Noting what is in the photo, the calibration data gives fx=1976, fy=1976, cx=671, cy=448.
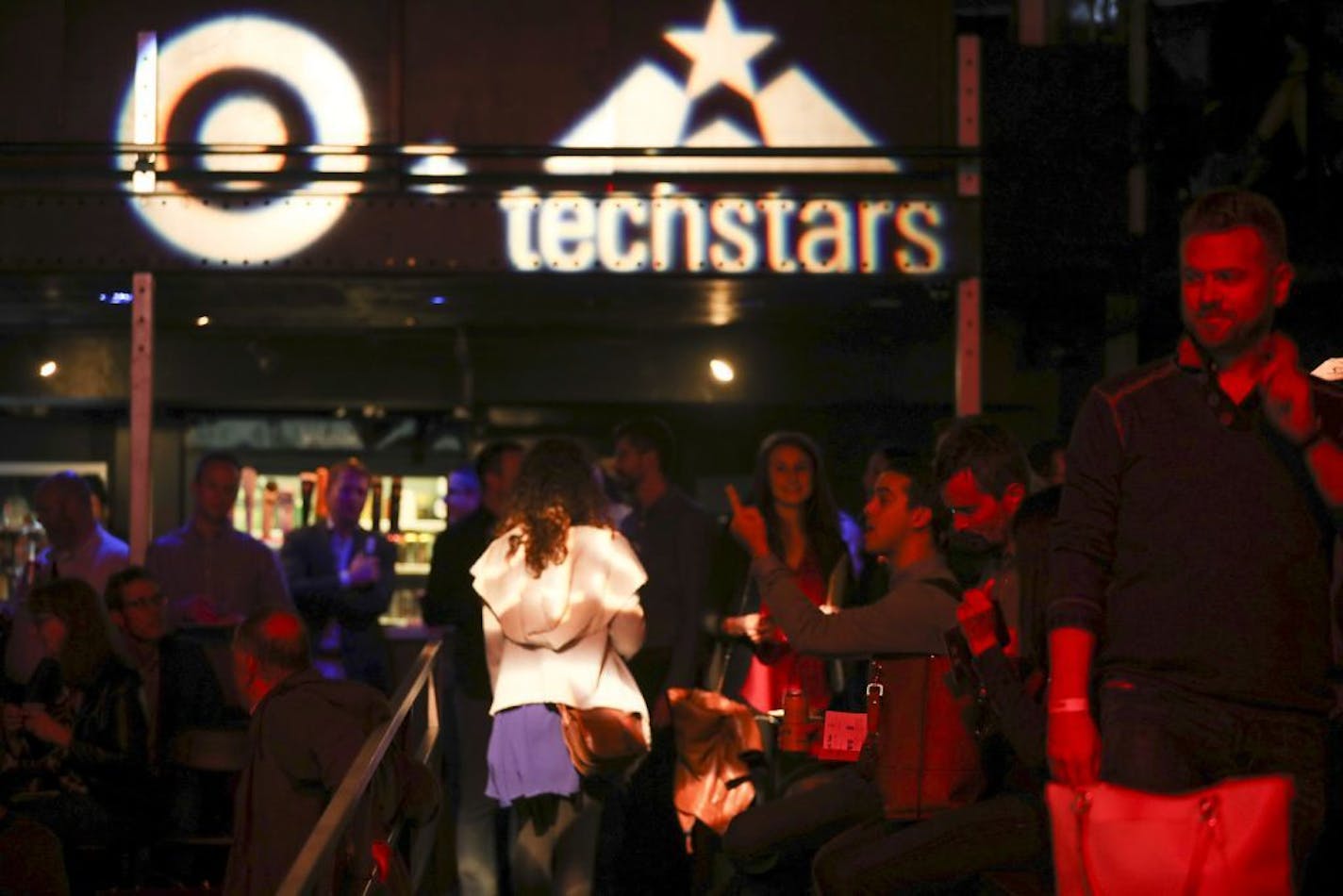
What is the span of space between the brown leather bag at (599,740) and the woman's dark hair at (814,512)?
1.15m

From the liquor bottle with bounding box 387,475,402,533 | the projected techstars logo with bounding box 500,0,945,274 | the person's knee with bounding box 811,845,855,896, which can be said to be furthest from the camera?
the liquor bottle with bounding box 387,475,402,533

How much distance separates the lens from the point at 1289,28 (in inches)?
326

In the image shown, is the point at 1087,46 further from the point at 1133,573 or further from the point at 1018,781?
the point at 1133,573

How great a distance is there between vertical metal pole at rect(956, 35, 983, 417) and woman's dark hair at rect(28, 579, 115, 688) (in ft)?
12.1

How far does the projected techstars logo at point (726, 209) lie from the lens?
8.71 meters

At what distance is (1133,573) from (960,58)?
17.4 ft

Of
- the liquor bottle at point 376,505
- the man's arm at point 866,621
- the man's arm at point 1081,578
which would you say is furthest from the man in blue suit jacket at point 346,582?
the man's arm at point 1081,578

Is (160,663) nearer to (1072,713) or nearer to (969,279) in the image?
(969,279)

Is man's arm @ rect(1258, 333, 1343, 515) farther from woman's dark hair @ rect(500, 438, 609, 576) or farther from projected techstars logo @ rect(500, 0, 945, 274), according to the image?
projected techstars logo @ rect(500, 0, 945, 274)

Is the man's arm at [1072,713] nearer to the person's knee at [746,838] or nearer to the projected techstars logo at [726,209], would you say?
the person's knee at [746,838]

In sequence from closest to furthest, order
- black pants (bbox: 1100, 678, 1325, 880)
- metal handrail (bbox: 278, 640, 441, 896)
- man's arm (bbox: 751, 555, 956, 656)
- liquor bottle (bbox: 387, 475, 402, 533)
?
metal handrail (bbox: 278, 640, 441, 896)
black pants (bbox: 1100, 678, 1325, 880)
man's arm (bbox: 751, 555, 956, 656)
liquor bottle (bbox: 387, 475, 402, 533)

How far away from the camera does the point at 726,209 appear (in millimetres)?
8750

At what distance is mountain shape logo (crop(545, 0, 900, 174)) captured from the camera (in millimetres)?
8820

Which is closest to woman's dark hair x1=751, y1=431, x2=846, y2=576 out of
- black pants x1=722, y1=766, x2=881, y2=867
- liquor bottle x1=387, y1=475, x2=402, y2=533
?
black pants x1=722, y1=766, x2=881, y2=867
